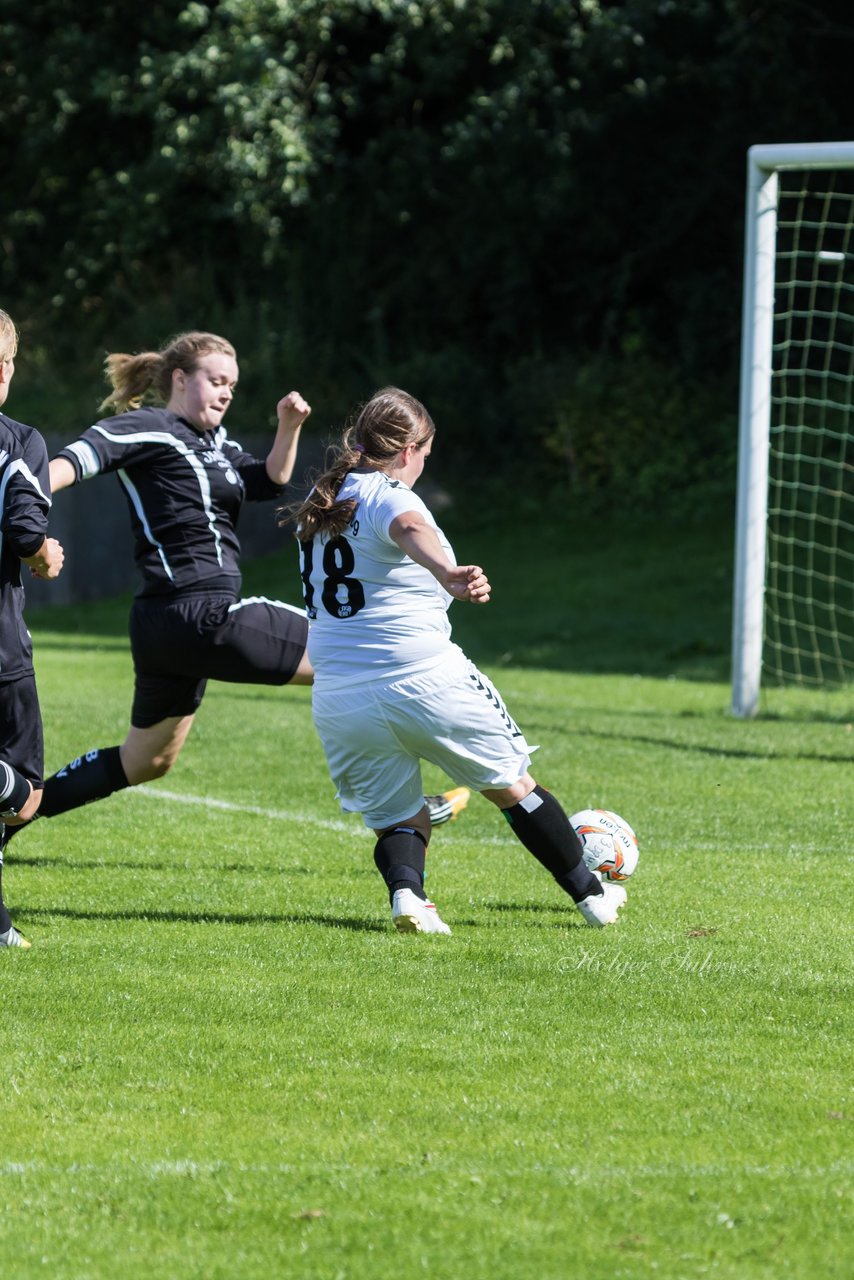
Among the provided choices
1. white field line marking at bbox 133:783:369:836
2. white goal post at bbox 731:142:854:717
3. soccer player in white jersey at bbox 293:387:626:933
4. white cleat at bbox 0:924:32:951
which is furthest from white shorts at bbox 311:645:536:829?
white goal post at bbox 731:142:854:717

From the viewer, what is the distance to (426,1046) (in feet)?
14.7

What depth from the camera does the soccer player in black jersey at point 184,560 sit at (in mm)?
6617

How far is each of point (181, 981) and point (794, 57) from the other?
21.8 metres

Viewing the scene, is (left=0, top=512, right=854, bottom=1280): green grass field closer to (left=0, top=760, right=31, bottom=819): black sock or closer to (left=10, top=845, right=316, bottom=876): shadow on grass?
(left=10, top=845, right=316, bottom=876): shadow on grass

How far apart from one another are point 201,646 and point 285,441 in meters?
0.95

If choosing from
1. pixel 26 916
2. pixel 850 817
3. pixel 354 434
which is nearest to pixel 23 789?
pixel 26 916

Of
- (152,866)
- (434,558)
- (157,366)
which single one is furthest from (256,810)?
(434,558)

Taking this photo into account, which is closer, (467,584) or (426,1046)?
(426,1046)

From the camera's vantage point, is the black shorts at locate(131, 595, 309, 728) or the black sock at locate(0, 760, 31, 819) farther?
the black shorts at locate(131, 595, 309, 728)

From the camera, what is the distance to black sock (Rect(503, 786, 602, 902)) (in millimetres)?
5699

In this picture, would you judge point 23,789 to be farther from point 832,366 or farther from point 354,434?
point 832,366

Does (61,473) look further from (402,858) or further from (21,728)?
(402,858)

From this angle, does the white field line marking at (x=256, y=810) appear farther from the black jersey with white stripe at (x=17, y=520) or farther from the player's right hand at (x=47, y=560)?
the player's right hand at (x=47, y=560)

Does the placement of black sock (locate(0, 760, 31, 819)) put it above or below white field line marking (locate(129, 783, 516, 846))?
above
